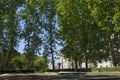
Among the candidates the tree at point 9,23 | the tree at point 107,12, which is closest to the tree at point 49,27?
the tree at point 9,23

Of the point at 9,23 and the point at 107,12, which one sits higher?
the point at 9,23

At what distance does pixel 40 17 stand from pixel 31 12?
89.0 inches

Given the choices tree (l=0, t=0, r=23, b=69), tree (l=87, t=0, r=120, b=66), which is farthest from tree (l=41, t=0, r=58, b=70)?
tree (l=87, t=0, r=120, b=66)

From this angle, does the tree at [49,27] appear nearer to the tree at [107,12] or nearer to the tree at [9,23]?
the tree at [9,23]

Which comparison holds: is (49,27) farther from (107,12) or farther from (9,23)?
(107,12)

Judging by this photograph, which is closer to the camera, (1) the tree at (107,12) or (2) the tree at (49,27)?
(1) the tree at (107,12)

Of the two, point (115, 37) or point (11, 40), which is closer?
point (11, 40)

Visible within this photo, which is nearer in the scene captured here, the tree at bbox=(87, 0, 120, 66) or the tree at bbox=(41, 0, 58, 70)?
the tree at bbox=(87, 0, 120, 66)

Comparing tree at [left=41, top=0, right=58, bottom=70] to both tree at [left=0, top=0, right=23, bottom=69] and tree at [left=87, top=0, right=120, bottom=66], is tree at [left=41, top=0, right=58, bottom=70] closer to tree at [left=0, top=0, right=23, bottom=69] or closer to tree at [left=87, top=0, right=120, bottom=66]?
tree at [left=0, top=0, right=23, bottom=69]

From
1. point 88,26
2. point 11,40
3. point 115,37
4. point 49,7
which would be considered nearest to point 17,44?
point 11,40

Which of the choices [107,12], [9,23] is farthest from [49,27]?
[107,12]

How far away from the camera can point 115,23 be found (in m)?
40.0

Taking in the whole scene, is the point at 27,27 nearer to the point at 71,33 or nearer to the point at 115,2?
the point at 71,33

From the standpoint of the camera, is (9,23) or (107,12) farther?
(9,23)
